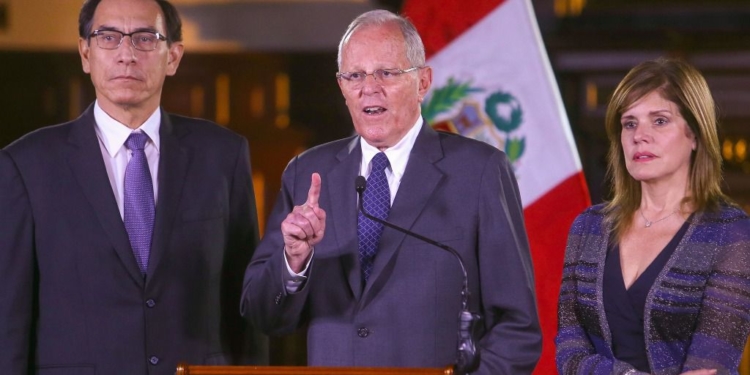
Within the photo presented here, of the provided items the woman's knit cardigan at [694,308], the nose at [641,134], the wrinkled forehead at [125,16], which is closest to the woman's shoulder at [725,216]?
the woman's knit cardigan at [694,308]

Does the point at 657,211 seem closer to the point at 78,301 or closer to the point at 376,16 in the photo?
the point at 376,16

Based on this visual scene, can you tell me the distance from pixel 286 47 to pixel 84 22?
10.5 feet

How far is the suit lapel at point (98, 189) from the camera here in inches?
108

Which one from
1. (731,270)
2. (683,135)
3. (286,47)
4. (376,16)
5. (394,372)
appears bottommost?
(394,372)

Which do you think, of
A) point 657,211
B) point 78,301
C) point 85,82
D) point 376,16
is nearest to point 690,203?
point 657,211

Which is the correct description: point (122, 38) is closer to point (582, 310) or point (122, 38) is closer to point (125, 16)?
point (125, 16)

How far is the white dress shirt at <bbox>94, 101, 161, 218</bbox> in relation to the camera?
2817 mm

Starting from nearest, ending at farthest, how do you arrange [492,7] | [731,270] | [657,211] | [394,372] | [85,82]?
[394,372] < [731,270] < [657,211] < [492,7] < [85,82]

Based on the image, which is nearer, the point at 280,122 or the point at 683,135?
the point at 683,135

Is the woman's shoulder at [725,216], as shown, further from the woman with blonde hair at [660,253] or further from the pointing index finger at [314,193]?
the pointing index finger at [314,193]

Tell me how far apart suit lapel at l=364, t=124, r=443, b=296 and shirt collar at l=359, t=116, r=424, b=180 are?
0.06ft

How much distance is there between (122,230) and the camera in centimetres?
274

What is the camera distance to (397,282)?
8.70ft

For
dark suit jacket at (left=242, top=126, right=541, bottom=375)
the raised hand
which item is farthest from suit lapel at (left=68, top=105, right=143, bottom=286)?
the raised hand
